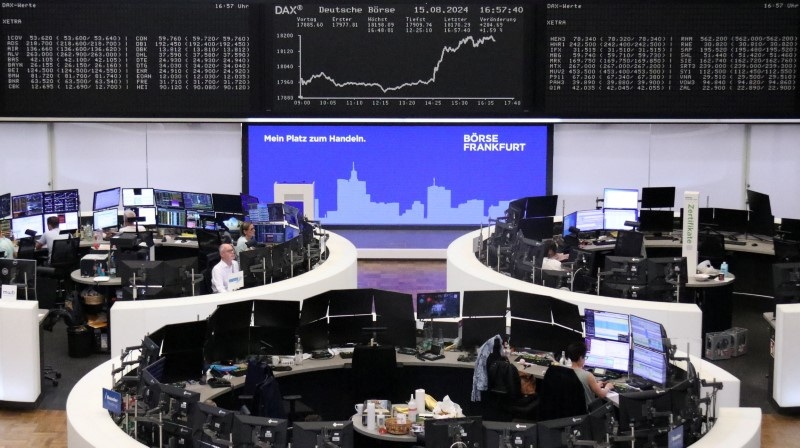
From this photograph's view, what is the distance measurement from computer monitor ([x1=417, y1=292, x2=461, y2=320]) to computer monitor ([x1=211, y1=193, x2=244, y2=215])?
582cm

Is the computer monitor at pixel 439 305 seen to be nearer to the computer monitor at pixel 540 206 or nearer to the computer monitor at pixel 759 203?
the computer monitor at pixel 540 206

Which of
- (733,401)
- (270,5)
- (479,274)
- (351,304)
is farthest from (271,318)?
(270,5)

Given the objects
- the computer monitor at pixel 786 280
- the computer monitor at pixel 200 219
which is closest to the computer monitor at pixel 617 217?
the computer monitor at pixel 786 280

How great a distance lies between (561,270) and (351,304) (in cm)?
271

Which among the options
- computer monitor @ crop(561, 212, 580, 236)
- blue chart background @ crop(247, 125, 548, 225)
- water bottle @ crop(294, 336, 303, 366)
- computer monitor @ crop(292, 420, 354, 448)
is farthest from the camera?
blue chart background @ crop(247, 125, 548, 225)

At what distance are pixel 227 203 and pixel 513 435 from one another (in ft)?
28.8

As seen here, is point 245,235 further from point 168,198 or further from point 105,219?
point 105,219

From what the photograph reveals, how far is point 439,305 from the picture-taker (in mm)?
10156

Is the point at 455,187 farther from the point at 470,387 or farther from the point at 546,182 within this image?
the point at 470,387

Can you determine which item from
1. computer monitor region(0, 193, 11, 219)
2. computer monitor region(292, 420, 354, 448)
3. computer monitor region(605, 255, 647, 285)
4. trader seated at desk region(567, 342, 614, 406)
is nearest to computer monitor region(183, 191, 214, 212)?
computer monitor region(0, 193, 11, 219)

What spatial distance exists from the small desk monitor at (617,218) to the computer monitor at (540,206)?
70 cm

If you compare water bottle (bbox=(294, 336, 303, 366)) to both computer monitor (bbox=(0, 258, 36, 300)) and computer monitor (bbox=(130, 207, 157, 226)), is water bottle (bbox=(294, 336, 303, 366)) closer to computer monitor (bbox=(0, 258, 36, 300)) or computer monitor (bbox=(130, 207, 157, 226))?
computer monitor (bbox=(0, 258, 36, 300))

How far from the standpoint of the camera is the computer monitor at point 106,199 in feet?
50.9

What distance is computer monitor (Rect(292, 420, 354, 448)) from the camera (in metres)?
7.28
